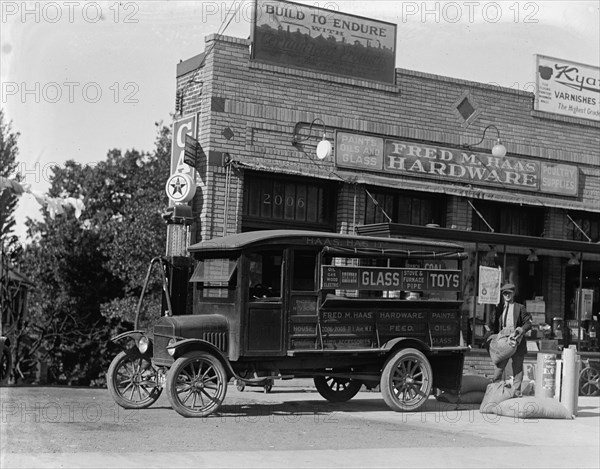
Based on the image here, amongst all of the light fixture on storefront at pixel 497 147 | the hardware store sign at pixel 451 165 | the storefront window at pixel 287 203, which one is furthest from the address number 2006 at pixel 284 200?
the light fixture on storefront at pixel 497 147

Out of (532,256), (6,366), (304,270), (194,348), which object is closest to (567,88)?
(532,256)

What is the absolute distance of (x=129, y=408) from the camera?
12.1 metres

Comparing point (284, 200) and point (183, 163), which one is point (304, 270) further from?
point (284, 200)

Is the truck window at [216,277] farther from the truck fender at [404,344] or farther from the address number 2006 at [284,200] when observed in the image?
the address number 2006 at [284,200]

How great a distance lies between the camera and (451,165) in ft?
64.0

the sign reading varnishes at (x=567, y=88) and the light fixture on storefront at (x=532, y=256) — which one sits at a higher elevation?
the sign reading varnishes at (x=567, y=88)

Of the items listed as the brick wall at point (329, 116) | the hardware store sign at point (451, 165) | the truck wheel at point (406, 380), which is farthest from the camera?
the hardware store sign at point (451, 165)

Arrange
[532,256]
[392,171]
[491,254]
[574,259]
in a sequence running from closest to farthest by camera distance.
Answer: [491,254], [392,171], [532,256], [574,259]

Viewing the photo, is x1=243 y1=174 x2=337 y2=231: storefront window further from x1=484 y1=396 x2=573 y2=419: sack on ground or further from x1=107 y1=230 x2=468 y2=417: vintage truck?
x1=484 y1=396 x2=573 y2=419: sack on ground

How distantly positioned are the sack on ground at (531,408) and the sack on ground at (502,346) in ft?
2.36

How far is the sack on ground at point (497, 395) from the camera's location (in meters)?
13.3

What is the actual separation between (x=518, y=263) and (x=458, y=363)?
22.8 ft

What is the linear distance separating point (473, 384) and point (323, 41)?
7.45 m

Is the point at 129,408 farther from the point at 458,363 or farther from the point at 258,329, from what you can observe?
the point at 458,363
